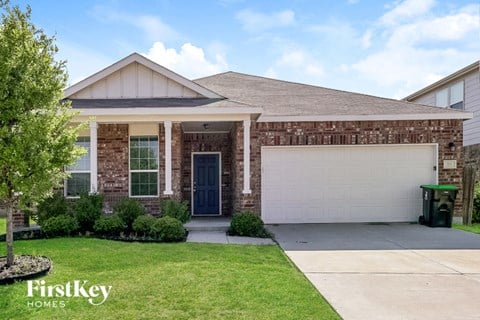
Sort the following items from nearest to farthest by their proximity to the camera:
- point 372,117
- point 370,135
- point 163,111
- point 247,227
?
1. point 247,227
2. point 163,111
3. point 372,117
4. point 370,135

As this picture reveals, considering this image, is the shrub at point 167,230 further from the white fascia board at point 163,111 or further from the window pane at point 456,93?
the window pane at point 456,93

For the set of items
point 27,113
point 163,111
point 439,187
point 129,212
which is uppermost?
point 163,111

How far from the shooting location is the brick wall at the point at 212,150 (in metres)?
11.6

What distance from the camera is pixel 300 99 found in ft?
39.8

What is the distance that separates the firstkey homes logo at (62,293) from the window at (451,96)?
15.8 meters

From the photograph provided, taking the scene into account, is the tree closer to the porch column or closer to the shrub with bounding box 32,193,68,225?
the shrub with bounding box 32,193,68,225

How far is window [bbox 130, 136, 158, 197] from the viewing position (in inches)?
399

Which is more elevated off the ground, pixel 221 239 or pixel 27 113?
pixel 27 113

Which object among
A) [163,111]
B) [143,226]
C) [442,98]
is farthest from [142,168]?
[442,98]

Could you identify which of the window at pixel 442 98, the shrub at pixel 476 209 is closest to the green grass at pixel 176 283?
the shrub at pixel 476 209

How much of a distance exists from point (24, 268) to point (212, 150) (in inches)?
281

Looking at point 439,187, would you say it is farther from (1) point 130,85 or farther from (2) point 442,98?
(1) point 130,85

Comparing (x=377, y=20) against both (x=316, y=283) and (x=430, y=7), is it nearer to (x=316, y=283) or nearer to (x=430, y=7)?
(x=430, y=7)

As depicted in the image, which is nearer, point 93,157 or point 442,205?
point 93,157
